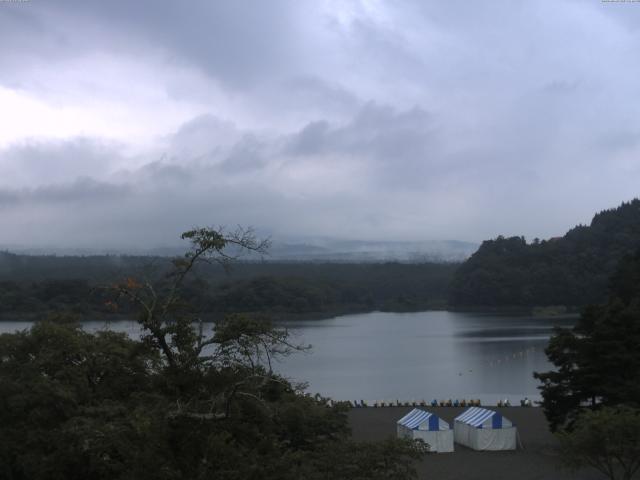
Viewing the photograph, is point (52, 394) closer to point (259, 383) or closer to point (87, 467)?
point (87, 467)

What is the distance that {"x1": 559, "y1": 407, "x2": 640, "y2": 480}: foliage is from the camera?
32.2ft

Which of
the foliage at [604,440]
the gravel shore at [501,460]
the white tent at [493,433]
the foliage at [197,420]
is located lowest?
the gravel shore at [501,460]

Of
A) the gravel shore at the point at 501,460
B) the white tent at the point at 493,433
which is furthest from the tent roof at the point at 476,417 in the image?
the gravel shore at the point at 501,460

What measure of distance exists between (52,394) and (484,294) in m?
63.3

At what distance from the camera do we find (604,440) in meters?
9.83

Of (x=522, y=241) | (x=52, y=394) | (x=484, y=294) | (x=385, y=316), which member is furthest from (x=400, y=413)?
(x=522, y=241)

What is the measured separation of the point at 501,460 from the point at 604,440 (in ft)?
12.1

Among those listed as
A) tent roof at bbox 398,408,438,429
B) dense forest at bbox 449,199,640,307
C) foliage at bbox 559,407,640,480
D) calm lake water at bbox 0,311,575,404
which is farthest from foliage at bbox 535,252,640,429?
dense forest at bbox 449,199,640,307

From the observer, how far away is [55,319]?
10.6 metres

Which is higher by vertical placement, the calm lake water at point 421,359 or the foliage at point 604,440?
the foliage at point 604,440

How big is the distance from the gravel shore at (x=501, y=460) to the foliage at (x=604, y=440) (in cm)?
73

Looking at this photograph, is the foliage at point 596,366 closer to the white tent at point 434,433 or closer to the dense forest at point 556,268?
the white tent at point 434,433

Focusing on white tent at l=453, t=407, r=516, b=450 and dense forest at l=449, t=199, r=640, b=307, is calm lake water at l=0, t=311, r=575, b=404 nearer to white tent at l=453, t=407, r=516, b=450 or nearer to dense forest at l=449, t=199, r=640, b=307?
white tent at l=453, t=407, r=516, b=450

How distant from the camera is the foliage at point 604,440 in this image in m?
9.80
